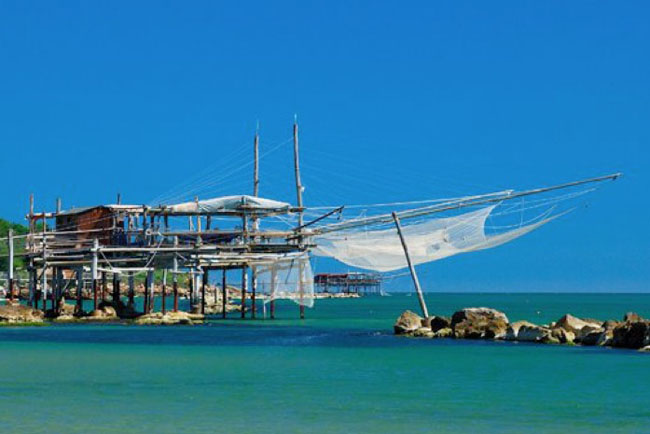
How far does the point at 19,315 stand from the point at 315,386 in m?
26.2

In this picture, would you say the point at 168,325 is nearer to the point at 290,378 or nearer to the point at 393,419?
the point at 290,378

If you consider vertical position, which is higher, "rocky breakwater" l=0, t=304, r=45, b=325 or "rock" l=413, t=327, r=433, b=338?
"rocky breakwater" l=0, t=304, r=45, b=325

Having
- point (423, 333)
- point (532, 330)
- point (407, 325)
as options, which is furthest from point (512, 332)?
point (407, 325)

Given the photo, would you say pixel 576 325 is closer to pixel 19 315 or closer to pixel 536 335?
pixel 536 335

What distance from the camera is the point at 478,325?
39.2 m

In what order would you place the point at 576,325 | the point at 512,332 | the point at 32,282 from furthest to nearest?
the point at 32,282 → the point at 576,325 → the point at 512,332

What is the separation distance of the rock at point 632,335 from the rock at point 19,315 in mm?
24028

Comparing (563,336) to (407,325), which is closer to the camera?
(563,336)

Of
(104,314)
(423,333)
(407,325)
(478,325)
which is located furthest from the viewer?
(104,314)

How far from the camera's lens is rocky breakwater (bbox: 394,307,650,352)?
112 feet

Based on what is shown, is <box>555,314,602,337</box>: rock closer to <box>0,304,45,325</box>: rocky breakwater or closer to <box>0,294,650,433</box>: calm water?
<box>0,294,650,433</box>: calm water

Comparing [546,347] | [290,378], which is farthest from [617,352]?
[290,378]

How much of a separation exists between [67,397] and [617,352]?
1659 cm

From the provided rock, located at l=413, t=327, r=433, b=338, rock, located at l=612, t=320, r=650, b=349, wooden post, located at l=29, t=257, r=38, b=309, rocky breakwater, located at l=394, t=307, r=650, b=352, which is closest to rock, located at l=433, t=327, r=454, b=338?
rocky breakwater, located at l=394, t=307, r=650, b=352
